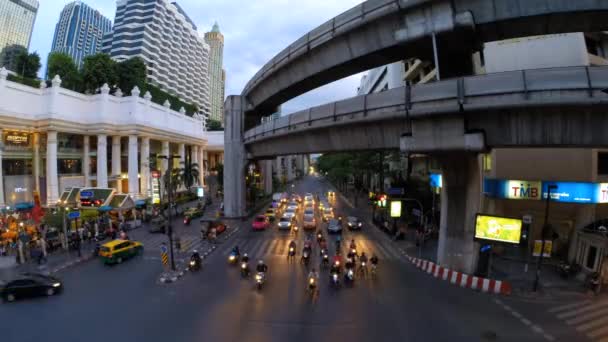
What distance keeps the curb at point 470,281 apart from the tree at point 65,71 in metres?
66.0

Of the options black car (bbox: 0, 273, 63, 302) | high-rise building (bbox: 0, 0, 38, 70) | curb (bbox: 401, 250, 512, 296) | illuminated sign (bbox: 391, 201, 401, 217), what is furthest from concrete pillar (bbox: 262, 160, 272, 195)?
high-rise building (bbox: 0, 0, 38, 70)

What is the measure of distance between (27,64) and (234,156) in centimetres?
4870

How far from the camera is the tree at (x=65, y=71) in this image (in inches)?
2301

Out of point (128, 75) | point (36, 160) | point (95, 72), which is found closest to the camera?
point (36, 160)

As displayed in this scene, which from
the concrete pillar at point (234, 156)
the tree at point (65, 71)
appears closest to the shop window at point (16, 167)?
the tree at point (65, 71)

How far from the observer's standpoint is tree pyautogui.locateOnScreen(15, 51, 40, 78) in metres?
57.4

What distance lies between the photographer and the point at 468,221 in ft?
58.5

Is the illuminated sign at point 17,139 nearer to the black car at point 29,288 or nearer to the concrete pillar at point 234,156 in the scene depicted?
the concrete pillar at point 234,156

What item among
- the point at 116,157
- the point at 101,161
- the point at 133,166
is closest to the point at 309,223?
the point at 133,166

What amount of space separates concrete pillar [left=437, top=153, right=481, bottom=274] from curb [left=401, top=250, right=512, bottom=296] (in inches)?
23.4

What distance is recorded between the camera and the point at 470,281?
17109mm

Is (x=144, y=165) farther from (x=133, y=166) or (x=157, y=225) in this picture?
(x=157, y=225)

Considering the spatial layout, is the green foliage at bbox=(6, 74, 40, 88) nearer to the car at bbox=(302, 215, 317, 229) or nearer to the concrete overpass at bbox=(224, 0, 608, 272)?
the car at bbox=(302, 215, 317, 229)

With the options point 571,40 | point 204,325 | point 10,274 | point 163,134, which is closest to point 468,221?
point 204,325
